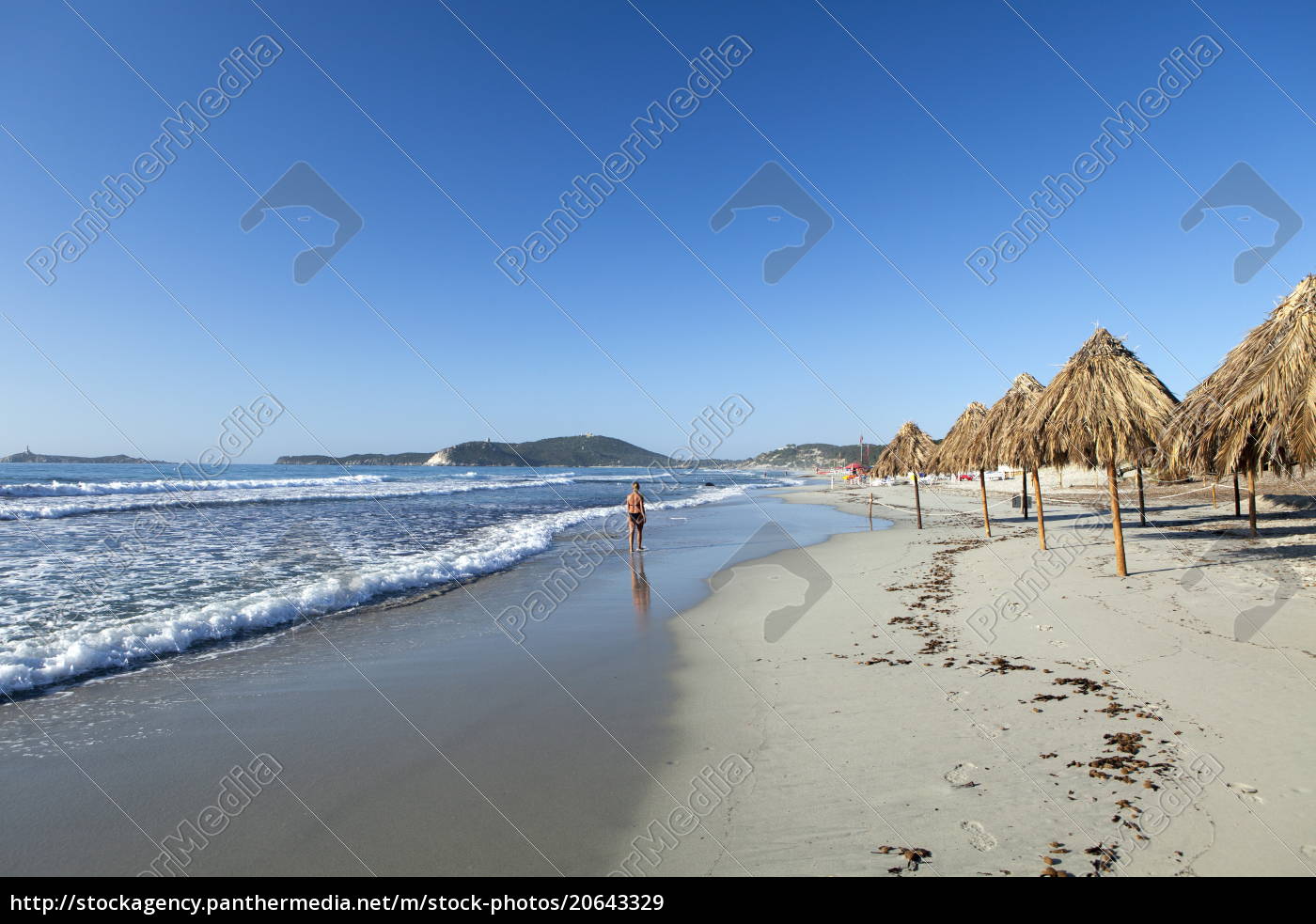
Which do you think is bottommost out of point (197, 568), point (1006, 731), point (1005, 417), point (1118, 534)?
point (1006, 731)

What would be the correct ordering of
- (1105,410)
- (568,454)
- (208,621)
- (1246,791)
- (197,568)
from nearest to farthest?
(1246,791) < (208,621) < (1105,410) < (197,568) < (568,454)

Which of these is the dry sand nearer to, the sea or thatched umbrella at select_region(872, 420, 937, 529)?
the sea

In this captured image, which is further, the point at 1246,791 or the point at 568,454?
the point at 568,454

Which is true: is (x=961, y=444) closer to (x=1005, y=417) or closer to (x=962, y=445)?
(x=962, y=445)

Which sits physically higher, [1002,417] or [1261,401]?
[1002,417]

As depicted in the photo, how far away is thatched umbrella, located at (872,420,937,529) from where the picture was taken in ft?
76.3

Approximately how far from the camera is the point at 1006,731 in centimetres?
444

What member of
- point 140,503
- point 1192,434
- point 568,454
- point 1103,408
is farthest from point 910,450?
point 568,454

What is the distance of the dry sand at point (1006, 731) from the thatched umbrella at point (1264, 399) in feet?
6.46

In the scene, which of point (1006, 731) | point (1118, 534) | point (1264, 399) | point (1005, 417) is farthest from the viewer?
point (1005, 417)

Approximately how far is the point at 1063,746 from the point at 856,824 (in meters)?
1.84

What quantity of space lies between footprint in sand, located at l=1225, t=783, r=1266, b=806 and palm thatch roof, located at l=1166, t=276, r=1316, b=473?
3988 millimetres

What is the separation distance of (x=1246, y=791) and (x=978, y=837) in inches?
67.3

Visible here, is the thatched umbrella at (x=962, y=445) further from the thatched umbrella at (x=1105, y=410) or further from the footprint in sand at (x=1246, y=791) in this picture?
the footprint in sand at (x=1246, y=791)
